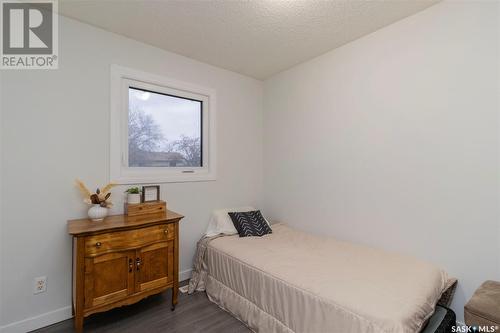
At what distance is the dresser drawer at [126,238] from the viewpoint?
1772mm

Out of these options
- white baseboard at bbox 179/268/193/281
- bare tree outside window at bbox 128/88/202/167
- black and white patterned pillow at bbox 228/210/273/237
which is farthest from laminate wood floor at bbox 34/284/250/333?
bare tree outside window at bbox 128/88/202/167

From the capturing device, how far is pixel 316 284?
1.62m

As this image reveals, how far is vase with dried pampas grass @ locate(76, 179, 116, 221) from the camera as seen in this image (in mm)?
1987

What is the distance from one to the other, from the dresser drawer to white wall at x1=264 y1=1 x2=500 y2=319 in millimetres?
1679

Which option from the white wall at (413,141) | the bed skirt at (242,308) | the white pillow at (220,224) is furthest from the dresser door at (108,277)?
the white wall at (413,141)

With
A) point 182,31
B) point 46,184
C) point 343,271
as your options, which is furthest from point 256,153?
point 46,184

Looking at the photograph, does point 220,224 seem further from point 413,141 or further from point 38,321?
point 413,141

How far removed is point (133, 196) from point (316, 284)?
174cm

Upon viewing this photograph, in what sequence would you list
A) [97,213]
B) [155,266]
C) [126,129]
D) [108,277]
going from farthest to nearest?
[126,129]
[155,266]
[97,213]
[108,277]

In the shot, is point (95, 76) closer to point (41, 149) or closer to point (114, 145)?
point (114, 145)

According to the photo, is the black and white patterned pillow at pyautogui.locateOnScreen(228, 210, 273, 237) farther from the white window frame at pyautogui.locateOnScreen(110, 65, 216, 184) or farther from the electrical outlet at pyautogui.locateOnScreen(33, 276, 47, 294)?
the electrical outlet at pyautogui.locateOnScreen(33, 276, 47, 294)

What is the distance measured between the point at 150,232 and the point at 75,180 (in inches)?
31.9

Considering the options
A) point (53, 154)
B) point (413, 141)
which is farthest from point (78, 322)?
point (413, 141)

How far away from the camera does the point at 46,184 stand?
1.97m
